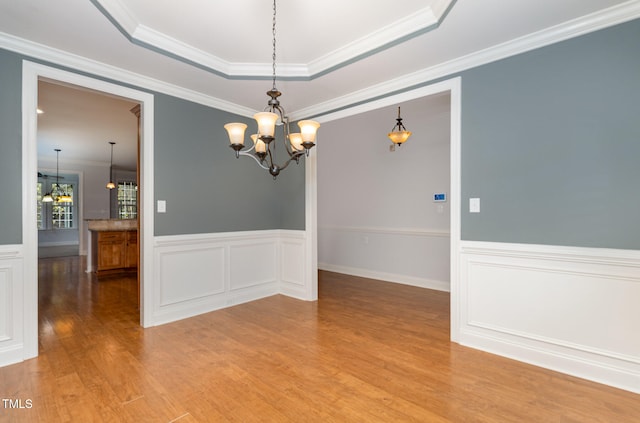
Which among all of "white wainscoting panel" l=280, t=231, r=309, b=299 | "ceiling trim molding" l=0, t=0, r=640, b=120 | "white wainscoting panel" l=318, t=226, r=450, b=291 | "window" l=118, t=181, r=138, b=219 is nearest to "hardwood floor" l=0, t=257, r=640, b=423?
"white wainscoting panel" l=280, t=231, r=309, b=299

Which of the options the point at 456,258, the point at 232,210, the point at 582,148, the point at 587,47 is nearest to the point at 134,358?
the point at 232,210

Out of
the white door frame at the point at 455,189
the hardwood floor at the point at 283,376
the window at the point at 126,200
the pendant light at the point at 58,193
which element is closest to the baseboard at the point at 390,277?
the hardwood floor at the point at 283,376

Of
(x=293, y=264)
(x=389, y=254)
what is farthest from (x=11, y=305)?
(x=389, y=254)

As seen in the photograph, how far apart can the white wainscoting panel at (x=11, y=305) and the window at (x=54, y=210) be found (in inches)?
377

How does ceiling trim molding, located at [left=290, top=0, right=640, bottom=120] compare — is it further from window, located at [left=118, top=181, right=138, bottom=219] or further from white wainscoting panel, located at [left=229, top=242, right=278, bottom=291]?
window, located at [left=118, top=181, right=138, bottom=219]

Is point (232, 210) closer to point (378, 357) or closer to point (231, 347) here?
point (231, 347)

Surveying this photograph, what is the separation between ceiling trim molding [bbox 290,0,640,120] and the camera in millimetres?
2227

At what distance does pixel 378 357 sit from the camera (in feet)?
8.76

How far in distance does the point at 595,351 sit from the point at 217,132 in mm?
4323

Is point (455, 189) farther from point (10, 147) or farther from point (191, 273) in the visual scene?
point (10, 147)

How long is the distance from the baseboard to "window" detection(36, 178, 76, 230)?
9.66m

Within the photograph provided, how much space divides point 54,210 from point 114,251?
6981 mm

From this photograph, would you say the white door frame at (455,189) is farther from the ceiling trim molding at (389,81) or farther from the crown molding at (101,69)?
the crown molding at (101,69)

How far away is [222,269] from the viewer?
13.4 feet
